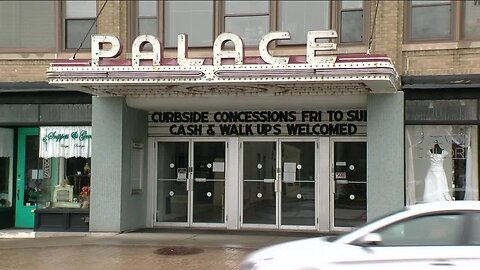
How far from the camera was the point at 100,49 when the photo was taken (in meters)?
11.0

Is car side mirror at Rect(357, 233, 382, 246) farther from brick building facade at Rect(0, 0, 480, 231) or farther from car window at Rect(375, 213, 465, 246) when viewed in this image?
brick building facade at Rect(0, 0, 480, 231)

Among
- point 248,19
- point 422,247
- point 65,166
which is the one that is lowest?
point 422,247

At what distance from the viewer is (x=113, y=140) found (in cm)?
1305

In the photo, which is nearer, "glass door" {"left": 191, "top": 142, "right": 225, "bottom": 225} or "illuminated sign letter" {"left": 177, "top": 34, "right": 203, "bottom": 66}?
"illuminated sign letter" {"left": 177, "top": 34, "right": 203, "bottom": 66}

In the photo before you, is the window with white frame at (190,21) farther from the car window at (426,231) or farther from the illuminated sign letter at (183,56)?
the car window at (426,231)

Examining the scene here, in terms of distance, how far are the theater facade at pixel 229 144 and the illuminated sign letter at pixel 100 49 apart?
0.7 inches

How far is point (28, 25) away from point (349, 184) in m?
8.37

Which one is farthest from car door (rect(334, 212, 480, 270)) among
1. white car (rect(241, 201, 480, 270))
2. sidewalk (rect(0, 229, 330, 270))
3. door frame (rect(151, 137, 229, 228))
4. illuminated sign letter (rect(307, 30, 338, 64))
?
door frame (rect(151, 137, 229, 228))

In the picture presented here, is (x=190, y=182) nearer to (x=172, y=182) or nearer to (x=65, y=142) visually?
(x=172, y=182)

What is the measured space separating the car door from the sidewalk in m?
3.75

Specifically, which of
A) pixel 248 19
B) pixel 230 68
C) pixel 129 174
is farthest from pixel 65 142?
pixel 230 68

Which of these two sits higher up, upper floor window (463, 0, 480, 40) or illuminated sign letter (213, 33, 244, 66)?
upper floor window (463, 0, 480, 40)

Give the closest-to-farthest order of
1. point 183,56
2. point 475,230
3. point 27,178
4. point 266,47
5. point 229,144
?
point 475,230 < point 266,47 < point 183,56 < point 229,144 < point 27,178

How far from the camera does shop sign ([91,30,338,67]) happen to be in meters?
10.2
